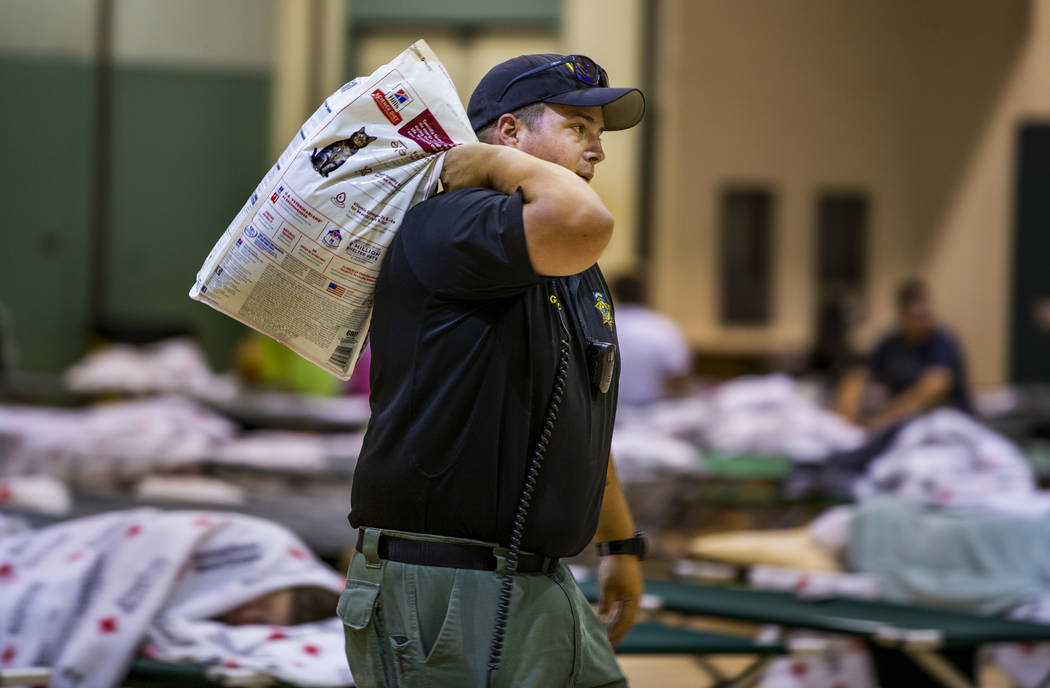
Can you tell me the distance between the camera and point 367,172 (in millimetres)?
1566

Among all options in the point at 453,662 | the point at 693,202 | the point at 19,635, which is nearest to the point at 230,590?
the point at 19,635

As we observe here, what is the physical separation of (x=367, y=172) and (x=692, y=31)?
957 cm

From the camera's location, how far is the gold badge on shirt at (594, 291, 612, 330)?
5.58ft

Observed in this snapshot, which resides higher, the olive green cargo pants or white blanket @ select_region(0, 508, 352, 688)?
the olive green cargo pants

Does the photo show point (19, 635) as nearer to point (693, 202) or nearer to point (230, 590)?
point (230, 590)

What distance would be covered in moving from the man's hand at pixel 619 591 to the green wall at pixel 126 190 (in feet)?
24.2

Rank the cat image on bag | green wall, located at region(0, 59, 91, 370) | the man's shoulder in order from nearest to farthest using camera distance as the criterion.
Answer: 1. the man's shoulder
2. the cat image on bag
3. green wall, located at region(0, 59, 91, 370)

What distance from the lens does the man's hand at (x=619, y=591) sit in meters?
1.95

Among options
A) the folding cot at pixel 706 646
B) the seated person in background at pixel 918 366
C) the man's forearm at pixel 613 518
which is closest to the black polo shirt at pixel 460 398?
the man's forearm at pixel 613 518

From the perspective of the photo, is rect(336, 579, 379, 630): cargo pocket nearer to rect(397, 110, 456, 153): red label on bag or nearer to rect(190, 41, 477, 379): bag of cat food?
rect(190, 41, 477, 379): bag of cat food

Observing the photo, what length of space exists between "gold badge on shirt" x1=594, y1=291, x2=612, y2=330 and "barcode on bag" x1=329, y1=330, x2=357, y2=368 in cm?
32

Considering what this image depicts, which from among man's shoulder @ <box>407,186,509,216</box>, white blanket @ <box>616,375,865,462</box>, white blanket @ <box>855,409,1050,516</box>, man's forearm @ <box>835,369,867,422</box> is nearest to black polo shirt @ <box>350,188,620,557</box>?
man's shoulder @ <box>407,186,509,216</box>

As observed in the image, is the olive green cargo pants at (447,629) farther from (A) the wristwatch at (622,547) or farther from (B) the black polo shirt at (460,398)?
(A) the wristwatch at (622,547)

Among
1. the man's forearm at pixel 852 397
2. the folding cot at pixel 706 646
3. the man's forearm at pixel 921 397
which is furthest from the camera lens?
the man's forearm at pixel 852 397
